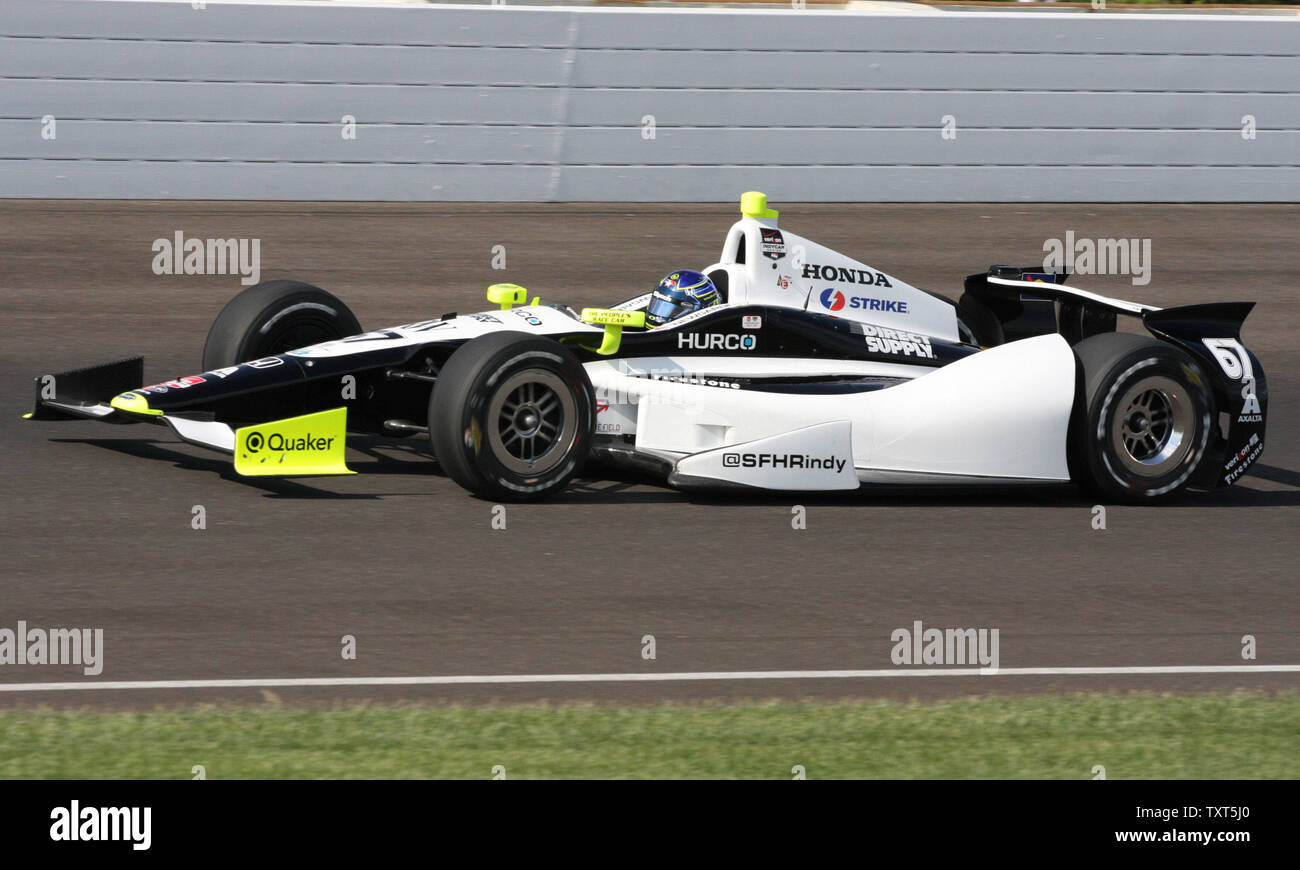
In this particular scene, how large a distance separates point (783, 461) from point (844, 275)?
156 cm

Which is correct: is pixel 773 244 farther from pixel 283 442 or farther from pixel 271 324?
pixel 283 442

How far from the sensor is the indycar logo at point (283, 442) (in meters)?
7.97

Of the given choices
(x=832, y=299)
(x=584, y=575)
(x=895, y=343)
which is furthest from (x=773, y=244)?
(x=584, y=575)

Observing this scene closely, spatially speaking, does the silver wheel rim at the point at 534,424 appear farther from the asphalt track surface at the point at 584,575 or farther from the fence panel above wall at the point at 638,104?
the fence panel above wall at the point at 638,104

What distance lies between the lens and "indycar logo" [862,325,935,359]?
9.44m

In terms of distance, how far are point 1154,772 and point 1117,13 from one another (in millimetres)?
13529

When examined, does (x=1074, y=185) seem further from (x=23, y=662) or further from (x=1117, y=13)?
(x=23, y=662)

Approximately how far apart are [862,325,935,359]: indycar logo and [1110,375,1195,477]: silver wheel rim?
1.10 m

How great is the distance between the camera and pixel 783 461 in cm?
848

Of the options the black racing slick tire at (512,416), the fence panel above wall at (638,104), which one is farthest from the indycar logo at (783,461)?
the fence panel above wall at (638,104)

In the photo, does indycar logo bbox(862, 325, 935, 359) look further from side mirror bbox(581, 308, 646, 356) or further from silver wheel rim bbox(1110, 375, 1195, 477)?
side mirror bbox(581, 308, 646, 356)

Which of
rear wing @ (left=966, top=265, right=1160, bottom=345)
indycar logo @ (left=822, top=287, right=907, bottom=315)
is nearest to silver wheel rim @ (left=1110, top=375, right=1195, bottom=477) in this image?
rear wing @ (left=966, top=265, right=1160, bottom=345)
